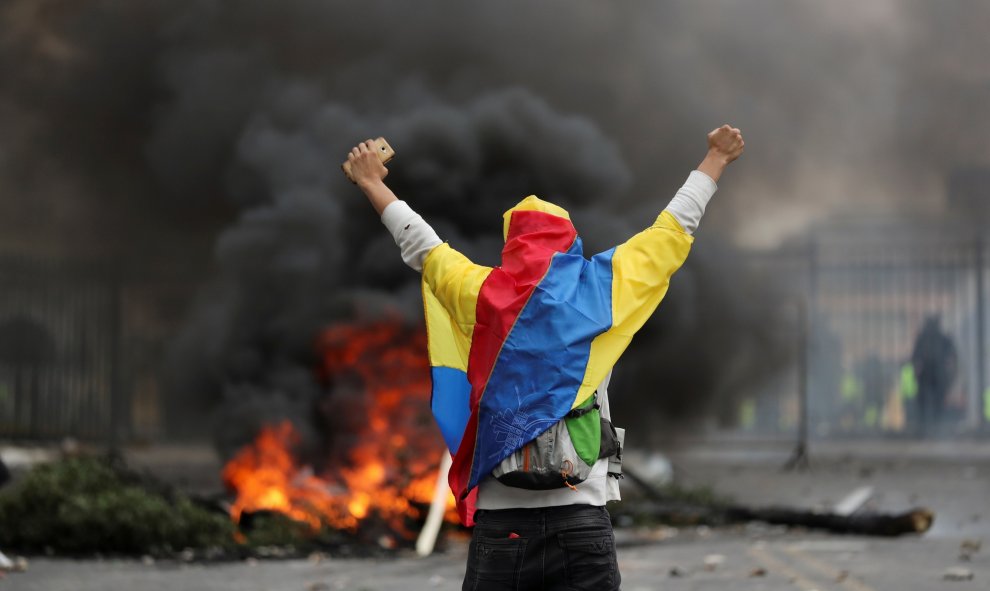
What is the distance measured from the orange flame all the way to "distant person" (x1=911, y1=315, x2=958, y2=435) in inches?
359

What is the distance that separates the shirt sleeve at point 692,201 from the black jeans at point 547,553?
0.67 meters

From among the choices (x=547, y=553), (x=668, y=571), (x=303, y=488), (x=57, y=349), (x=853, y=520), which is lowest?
(x=668, y=571)

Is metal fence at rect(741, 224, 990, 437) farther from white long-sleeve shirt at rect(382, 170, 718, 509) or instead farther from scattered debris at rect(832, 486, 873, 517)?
white long-sleeve shirt at rect(382, 170, 718, 509)

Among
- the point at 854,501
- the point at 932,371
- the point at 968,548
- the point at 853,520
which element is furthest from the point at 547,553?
the point at 932,371

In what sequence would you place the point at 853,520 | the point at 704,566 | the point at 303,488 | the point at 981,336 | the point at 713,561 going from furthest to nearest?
the point at 981,336
the point at 303,488
the point at 853,520
the point at 713,561
the point at 704,566

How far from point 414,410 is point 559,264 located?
6.76 m

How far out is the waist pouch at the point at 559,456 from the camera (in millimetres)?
2416

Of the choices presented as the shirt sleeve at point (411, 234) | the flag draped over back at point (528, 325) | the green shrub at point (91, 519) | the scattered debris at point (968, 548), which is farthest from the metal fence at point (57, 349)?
the flag draped over back at point (528, 325)

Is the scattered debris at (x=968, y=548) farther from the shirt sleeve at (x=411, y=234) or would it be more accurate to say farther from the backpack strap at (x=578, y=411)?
the shirt sleeve at (x=411, y=234)

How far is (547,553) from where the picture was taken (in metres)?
2.44

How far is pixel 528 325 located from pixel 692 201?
489 millimetres

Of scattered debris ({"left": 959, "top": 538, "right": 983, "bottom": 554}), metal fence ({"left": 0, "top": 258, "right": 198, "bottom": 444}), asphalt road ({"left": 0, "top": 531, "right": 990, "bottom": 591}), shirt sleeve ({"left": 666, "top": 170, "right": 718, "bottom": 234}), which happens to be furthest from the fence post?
shirt sleeve ({"left": 666, "top": 170, "right": 718, "bottom": 234})

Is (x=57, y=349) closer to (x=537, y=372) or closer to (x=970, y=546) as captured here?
(x=970, y=546)

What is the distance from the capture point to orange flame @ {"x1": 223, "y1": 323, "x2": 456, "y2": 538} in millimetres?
8547
